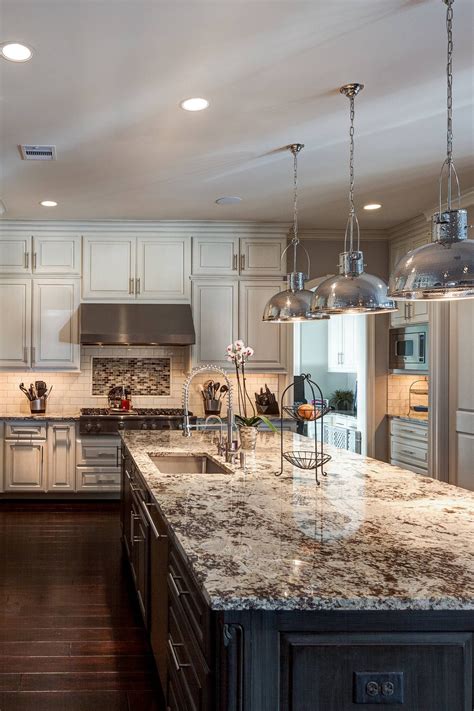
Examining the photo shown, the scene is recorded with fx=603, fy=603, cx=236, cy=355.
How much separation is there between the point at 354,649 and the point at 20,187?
15.1 feet

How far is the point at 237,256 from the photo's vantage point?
6.19 meters

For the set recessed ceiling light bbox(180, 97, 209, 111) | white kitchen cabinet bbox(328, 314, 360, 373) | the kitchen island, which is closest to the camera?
the kitchen island

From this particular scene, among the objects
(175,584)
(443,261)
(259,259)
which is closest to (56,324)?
(259,259)

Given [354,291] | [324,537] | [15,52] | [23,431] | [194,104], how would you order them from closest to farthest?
[324,537] < [354,291] < [15,52] < [194,104] < [23,431]

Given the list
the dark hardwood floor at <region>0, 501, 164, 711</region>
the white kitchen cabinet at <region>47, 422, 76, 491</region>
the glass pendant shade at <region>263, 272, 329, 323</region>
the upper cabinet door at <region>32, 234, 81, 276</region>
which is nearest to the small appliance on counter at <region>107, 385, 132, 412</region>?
the white kitchen cabinet at <region>47, 422, 76, 491</region>

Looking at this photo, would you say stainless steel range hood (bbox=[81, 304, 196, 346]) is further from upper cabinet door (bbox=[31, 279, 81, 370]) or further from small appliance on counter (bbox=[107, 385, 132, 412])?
small appliance on counter (bbox=[107, 385, 132, 412])

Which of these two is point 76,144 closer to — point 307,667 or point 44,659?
point 44,659

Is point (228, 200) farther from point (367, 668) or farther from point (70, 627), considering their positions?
point (367, 668)

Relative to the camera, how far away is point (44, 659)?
283 cm

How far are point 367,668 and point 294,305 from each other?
7.70 feet

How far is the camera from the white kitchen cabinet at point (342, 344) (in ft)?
27.1

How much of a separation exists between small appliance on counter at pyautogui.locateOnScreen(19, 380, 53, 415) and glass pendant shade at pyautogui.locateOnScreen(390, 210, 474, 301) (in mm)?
4856

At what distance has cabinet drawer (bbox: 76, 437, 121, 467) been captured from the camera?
19.0 feet

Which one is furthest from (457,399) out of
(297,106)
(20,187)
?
(20,187)
